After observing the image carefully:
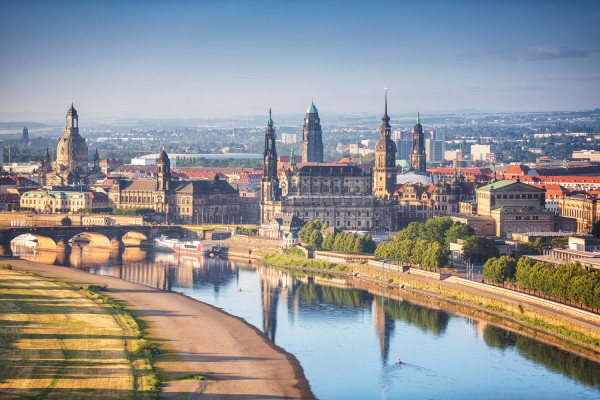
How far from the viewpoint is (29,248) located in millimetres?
106188

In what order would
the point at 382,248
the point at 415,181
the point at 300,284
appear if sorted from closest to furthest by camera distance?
the point at 300,284, the point at 382,248, the point at 415,181

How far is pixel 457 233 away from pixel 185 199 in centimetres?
4169

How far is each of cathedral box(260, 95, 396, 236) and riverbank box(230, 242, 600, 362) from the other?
26903 mm

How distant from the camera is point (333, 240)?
97562 mm

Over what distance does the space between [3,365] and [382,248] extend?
4153 cm

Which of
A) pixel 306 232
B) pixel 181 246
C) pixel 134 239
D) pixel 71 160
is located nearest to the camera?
pixel 306 232

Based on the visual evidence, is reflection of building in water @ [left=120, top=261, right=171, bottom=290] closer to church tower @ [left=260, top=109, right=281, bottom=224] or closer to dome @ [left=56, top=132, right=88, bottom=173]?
church tower @ [left=260, top=109, right=281, bottom=224]

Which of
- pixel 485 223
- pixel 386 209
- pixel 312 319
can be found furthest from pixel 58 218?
pixel 312 319

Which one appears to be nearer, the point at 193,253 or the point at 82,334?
the point at 82,334

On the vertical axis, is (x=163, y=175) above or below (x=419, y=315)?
above

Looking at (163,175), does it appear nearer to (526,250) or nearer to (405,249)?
(405,249)

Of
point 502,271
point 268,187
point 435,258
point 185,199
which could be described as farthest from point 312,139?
point 502,271

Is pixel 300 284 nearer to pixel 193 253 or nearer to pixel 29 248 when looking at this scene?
pixel 193 253

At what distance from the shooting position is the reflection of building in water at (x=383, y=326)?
59125mm
